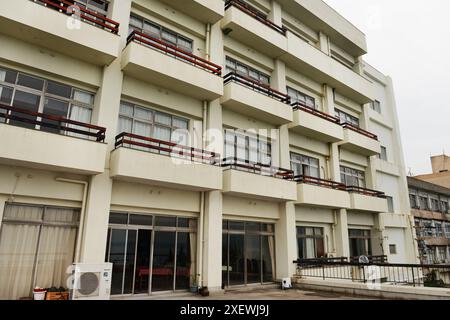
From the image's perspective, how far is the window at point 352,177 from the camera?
18566 millimetres

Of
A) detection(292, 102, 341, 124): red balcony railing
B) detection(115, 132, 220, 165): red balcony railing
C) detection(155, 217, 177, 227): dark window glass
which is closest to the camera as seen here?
detection(115, 132, 220, 165): red balcony railing

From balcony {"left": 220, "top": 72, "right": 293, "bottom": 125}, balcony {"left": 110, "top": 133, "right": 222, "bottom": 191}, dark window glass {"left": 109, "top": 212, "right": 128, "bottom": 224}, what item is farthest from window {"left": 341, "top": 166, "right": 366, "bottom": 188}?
dark window glass {"left": 109, "top": 212, "right": 128, "bottom": 224}

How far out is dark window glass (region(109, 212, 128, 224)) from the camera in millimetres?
9453

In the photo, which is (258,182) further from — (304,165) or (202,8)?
(202,8)

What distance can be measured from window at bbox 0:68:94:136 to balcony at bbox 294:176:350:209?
365 inches

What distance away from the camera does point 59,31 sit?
8.66 m

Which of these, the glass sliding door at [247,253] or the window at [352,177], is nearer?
the glass sliding door at [247,253]

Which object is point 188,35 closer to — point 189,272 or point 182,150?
point 182,150

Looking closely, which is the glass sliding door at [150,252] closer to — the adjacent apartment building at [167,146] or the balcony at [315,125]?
the adjacent apartment building at [167,146]

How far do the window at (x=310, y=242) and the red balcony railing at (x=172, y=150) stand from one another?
6.05 metres

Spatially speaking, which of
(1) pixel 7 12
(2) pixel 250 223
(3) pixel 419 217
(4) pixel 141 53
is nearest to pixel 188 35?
(4) pixel 141 53

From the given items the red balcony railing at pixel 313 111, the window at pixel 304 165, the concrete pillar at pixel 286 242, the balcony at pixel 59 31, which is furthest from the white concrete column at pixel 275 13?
the concrete pillar at pixel 286 242

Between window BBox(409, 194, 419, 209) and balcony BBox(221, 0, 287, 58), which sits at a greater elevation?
balcony BBox(221, 0, 287, 58)

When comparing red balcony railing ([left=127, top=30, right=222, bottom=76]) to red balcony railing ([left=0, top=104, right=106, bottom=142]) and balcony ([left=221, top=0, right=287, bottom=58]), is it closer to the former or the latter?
balcony ([left=221, top=0, right=287, bottom=58])
